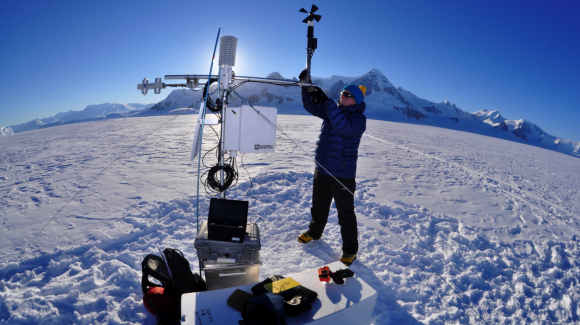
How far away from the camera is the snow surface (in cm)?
239

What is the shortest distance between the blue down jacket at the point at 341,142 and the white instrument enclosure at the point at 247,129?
0.54m

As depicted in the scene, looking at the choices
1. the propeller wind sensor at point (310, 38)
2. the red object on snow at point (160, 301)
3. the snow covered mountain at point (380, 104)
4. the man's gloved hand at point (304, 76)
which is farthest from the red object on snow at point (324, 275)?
the snow covered mountain at point (380, 104)

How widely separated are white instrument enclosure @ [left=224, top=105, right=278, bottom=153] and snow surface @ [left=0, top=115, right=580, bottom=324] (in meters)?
1.31

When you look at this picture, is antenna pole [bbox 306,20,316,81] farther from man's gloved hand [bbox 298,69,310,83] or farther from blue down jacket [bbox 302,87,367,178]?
blue down jacket [bbox 302,87,367,178]

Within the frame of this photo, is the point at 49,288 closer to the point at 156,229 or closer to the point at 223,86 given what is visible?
the point at 156,229

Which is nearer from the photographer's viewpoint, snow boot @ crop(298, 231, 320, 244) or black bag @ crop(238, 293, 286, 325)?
black bag @ crop(238, 293, 286, 325)

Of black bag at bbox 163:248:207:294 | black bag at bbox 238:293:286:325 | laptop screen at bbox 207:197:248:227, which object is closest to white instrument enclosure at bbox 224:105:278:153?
laptop screen at bbox 207:197:248:227

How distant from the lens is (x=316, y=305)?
5.77 feet

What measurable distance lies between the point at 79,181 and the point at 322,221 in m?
5.49

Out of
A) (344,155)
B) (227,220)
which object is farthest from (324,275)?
(344,155)

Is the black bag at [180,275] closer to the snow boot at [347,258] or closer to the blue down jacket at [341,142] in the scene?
the snow boot at [347,258]

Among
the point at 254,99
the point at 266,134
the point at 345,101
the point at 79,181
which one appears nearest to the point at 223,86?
the point at 266,134

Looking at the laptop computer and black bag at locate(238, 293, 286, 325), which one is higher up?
the laptop computer

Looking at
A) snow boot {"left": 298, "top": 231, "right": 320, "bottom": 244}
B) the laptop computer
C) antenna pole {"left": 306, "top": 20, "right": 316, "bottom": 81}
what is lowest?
snow boot {"left": 298, "top": 231, "right": 320, "bottom": 244}
